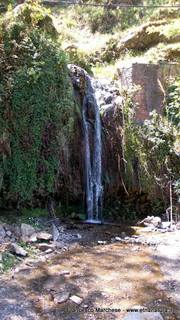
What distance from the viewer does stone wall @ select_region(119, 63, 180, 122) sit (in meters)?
9.97

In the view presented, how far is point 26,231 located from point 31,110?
2.14 m

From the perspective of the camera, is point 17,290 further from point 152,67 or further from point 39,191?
point 152,67

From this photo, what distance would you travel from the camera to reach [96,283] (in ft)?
18.5

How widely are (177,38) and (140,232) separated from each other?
6428mm

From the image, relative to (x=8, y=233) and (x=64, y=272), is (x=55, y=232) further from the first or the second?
(x=64, y=272)

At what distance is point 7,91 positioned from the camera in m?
7.80

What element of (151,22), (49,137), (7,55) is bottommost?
(49,137)

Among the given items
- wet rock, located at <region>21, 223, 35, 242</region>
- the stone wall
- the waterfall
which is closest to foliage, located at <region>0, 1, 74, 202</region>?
wet rock, located at <region>21, 223, 35, 242</region>

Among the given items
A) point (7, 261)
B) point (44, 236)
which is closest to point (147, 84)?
point (44, 236)

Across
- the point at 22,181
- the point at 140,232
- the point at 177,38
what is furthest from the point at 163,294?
the point at 177,38

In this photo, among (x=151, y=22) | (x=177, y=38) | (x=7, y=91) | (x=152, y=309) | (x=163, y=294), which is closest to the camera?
(x=152, y=309)

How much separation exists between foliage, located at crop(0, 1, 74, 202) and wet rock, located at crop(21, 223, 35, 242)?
62 cm

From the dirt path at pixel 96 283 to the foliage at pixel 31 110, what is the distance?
162cm

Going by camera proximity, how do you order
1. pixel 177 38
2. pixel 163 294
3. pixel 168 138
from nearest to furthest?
pixel 163 294 < pixel 168 138 < pixel 177 38
